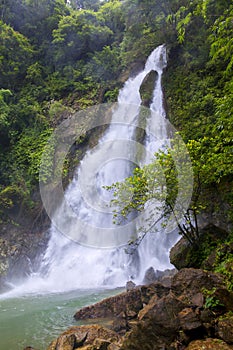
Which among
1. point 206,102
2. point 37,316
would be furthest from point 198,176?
point 206,102

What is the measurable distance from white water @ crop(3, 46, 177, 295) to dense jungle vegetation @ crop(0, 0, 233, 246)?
1.28 m

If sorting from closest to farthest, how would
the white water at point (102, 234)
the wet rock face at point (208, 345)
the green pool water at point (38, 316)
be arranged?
1. the wet rock face at point (208, 345)
2. the green pool water at point (38, 316)
3. the white water at point (102, 234)

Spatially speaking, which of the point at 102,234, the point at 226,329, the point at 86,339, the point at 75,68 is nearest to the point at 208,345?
the point at 226,329

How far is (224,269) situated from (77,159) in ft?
35.6

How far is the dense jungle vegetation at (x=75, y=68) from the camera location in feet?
43.0

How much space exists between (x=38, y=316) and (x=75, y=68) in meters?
→ 16.7

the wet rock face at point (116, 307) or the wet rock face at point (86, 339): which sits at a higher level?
the wet rock face at point (116, 307)

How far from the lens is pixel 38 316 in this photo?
726 cm

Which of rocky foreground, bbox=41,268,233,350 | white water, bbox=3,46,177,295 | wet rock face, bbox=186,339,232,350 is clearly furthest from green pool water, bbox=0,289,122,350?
wet rock face, bbox=186,339,232,350

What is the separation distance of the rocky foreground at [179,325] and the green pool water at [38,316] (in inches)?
39.6

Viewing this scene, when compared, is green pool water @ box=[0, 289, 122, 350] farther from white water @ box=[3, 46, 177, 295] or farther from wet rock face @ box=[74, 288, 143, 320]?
white water @ box=[3, 46, 177, 295]

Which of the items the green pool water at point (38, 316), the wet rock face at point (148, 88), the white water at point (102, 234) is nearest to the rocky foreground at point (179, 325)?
the green pool water at point (38, 316)

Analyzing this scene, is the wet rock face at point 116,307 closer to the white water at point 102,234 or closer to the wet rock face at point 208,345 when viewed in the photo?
the wet rock face at point 208,345

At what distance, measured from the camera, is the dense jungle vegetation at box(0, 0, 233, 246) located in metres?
13.1
